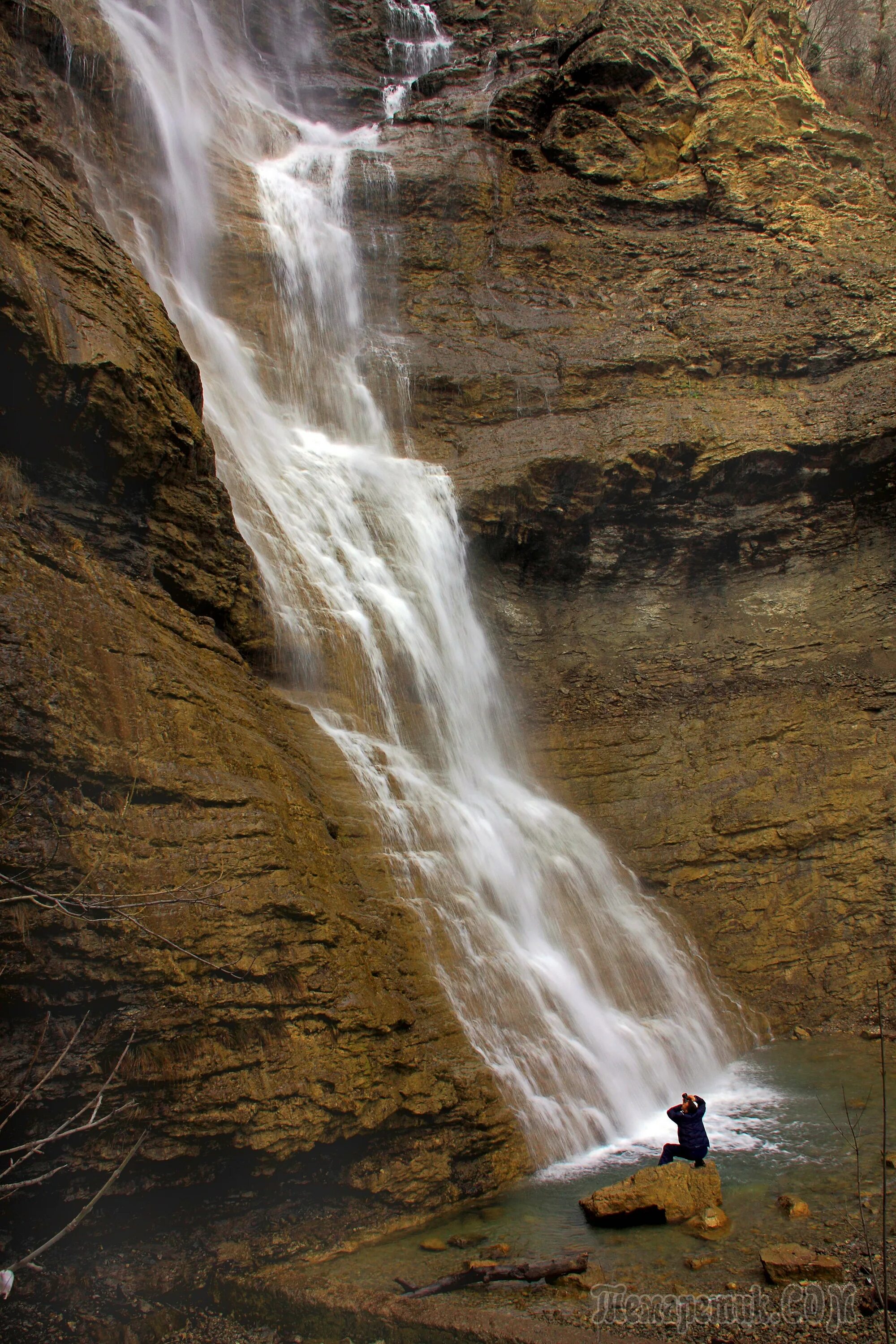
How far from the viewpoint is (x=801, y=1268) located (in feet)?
16.4

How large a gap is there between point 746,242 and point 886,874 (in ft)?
40.7

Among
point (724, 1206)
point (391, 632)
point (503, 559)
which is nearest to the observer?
point (724, 1206)

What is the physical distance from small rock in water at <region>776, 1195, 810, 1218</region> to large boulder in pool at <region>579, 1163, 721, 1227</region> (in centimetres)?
42

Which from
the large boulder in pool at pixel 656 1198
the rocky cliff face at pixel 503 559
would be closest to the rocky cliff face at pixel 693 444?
the rocky cliff face at pixel 503 559

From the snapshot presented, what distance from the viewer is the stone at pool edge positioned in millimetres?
4973

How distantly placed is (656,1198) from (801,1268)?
4.16 ft

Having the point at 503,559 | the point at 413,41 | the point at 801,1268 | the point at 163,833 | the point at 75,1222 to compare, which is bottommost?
the point at 801,1268

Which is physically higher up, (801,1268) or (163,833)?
(163,833)

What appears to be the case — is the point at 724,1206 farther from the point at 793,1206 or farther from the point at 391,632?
the point at 391,632

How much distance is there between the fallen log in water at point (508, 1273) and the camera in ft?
17.5

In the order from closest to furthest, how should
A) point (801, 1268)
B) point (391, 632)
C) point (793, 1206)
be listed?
point (801, 1268) < point (793, 1206) < point (391, 632)

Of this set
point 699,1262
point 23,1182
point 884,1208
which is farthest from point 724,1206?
point 23,1182

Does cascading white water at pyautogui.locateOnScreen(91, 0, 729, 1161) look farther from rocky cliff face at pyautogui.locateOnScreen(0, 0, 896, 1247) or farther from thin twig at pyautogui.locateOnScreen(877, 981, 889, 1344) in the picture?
thin twig at pyautogui.locateOnScreen(877, 981, 889, 1344)

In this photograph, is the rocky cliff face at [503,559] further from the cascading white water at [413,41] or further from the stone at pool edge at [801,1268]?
the stone at pool edge at [801,1268]
